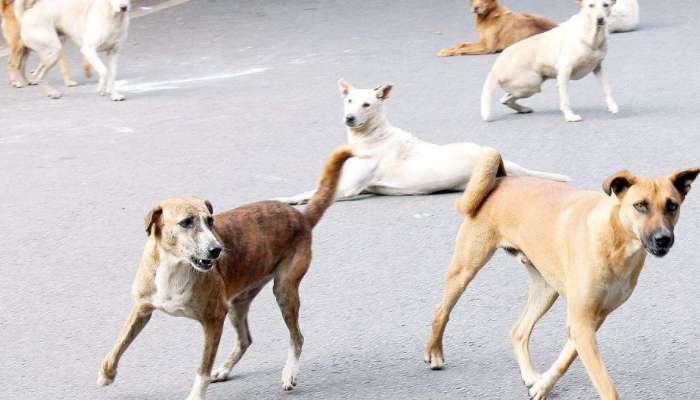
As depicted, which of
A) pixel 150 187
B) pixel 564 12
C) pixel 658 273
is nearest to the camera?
pixel 658 273

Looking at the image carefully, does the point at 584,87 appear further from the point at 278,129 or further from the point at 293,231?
the point at 293,231

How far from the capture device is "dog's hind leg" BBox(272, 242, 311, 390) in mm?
5582

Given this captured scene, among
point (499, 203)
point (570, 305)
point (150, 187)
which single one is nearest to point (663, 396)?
point (570, 305)

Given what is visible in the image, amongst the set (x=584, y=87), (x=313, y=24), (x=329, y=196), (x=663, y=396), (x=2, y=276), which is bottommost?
(x=313, y=24)

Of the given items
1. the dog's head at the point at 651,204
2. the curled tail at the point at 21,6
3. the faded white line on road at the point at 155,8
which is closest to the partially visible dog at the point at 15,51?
the curled tail at the point at 21,6

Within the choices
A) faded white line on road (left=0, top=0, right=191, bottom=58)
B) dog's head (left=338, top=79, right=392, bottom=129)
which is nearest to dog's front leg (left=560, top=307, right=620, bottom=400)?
dog's head (left=338, top=79, right=392, bottom=129)

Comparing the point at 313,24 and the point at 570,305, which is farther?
the point at 313,24

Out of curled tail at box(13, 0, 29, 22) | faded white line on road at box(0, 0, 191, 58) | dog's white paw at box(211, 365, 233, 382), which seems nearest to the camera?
dog's white paw at box(211, 365, 233, 382)

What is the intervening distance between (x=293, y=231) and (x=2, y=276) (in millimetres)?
2373

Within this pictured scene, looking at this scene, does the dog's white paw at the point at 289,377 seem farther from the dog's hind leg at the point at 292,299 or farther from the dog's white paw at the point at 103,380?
the dog's white paw at the point at 103,380

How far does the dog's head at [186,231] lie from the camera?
197 inches

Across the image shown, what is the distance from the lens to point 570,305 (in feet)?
16.5

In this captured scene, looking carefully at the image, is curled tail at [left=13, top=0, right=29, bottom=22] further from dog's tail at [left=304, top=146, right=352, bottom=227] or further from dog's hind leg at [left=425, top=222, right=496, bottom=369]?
dog's hind leg at [left=425, top=222, right=496, bottom=369]

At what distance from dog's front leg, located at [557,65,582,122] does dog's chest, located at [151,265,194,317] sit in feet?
19.8
